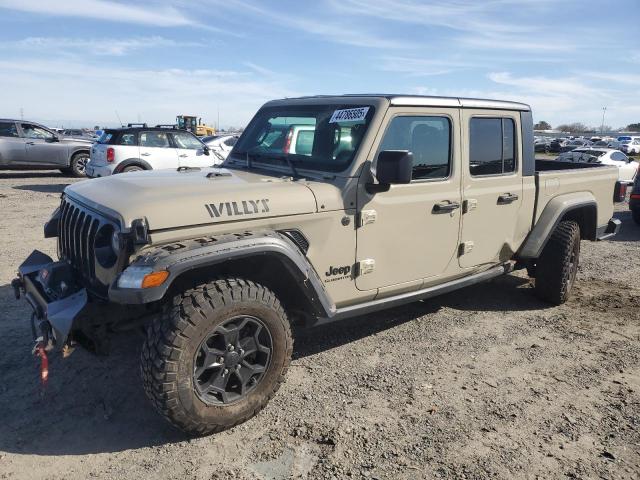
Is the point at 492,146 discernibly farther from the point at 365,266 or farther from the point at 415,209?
the point at 365,266

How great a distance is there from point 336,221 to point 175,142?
9737 millimetres

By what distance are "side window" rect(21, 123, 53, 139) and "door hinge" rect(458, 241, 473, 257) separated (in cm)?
1408

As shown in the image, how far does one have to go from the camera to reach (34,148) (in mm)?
14469

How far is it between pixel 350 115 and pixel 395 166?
660 mm

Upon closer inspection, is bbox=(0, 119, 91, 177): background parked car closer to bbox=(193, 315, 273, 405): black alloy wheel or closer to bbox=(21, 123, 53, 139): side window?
bbox=(21, 123, 53, 139): side window

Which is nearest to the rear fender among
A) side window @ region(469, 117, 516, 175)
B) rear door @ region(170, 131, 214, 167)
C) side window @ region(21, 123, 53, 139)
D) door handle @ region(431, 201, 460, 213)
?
side window @ region(469, 117, 516, 175)

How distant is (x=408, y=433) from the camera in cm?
305

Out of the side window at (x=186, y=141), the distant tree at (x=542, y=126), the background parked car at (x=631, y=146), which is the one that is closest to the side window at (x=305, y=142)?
the side window at (x=186, y=141)

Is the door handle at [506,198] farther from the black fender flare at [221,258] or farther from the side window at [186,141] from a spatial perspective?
the side window at [186,141]

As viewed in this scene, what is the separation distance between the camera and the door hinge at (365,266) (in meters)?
3.54

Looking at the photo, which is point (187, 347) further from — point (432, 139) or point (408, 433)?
point (432, 139)

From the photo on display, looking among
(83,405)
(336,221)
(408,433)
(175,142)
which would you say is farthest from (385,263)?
(175,142)

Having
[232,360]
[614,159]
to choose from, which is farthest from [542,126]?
[232,360]

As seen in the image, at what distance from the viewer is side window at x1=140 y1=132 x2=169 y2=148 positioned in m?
11.8
